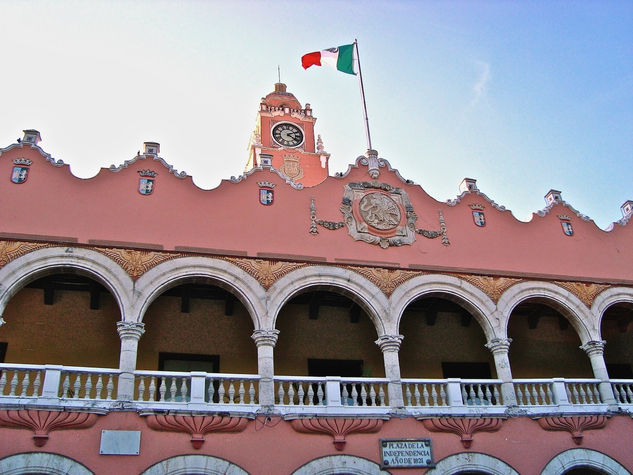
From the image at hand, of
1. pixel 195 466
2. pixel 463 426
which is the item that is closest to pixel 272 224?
pixel 195 466

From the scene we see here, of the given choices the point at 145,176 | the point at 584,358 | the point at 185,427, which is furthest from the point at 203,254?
the point at 584,358

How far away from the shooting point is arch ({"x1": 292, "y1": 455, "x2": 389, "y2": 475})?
36.6 ft

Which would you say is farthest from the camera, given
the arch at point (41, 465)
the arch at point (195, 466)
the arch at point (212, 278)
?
the arch at point (212, 278)

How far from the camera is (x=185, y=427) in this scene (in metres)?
10.9

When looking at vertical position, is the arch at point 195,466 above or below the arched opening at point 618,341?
below

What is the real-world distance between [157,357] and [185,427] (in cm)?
274

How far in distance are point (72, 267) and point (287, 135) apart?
53.6 feet

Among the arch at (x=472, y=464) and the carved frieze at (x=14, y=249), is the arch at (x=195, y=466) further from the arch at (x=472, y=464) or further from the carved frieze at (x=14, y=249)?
the carved frieze at (x=14, y=249)

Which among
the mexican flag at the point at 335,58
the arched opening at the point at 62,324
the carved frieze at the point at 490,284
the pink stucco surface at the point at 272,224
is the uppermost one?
the mexican flag at the point at 335,58

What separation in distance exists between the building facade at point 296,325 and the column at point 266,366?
0.04 m

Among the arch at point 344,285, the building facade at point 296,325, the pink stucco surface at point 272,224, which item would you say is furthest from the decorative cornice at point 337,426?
the pink stucco surface at point 272,224

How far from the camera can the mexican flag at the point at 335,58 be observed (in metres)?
17.1

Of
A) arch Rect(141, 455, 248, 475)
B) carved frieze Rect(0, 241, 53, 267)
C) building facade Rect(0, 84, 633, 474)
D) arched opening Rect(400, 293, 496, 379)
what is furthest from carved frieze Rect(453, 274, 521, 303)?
carved frieze Rect(0, 241, 53, 267)

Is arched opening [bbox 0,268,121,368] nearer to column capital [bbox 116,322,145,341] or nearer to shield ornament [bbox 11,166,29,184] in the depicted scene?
column capital [bbox 116,322,145,341]
